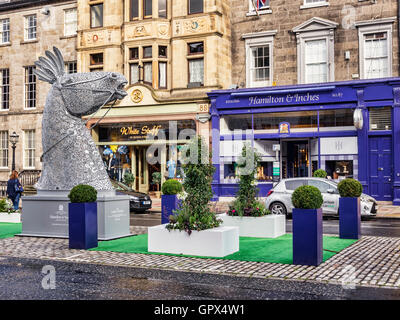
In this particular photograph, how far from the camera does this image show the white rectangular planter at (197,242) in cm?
961

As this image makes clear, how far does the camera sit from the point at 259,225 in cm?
1225

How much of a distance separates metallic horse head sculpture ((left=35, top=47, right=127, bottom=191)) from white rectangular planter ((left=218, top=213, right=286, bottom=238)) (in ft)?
11.3

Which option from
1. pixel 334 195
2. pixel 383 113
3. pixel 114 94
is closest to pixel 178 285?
pixel 114 94

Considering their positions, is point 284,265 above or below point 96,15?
below

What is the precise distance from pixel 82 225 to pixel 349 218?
20.3ft

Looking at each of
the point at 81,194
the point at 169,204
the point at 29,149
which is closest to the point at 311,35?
the point at 169,204

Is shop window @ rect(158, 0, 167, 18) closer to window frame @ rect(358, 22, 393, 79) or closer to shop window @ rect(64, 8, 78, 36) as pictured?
shop window @ rect(64, 8, 78, 36)

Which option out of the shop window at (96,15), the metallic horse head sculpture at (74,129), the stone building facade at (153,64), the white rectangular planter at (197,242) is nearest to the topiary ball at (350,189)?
the white rectangular planter at (197,242)

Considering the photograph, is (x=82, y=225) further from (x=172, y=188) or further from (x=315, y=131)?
(x=315, y=131)

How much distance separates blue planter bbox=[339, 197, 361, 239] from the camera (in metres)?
11.8

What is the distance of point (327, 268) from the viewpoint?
845cm

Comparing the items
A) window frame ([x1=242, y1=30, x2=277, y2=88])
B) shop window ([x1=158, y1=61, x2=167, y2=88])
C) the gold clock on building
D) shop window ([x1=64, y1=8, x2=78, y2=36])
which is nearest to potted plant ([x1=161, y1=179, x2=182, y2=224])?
window frame ([x1=242, y1=30, x2=277, y2=88])

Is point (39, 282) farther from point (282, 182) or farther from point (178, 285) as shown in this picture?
point (282, 182)

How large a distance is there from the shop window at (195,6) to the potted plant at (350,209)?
16174 mm
